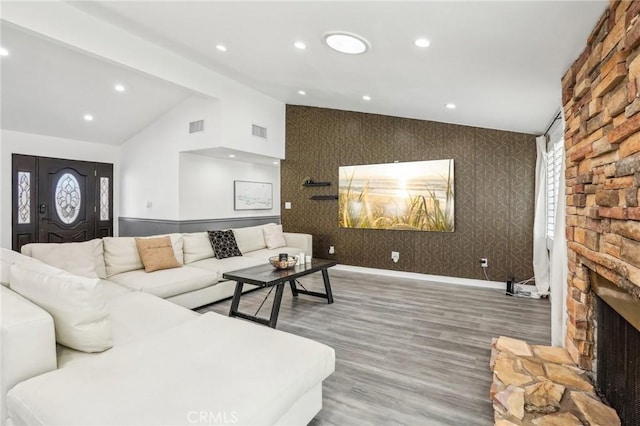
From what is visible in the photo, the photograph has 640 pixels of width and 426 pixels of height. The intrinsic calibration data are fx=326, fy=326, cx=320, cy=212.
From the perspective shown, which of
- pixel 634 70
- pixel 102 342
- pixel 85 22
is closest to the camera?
pixel 634 70

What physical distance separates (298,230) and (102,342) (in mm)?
4803

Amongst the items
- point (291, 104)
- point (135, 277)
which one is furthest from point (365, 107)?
point (135, 277)

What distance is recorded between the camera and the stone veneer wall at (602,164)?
51.0 inches

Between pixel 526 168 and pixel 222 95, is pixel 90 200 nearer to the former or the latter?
pixel 222 95

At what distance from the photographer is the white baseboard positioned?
4715 mm

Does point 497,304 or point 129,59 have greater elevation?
point 129,59

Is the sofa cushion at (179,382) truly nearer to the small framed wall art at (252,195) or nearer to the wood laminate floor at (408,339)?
the wood laminate floor at (408,339)

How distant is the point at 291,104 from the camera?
21.1 ft

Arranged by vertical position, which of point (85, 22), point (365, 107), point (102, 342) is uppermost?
point (85, 22)

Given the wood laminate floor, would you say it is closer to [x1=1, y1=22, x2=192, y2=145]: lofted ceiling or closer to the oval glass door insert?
[x1=1, y1=22, x2=192, y2=145]: lofted ceiling

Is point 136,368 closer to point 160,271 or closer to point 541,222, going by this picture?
point 160,271

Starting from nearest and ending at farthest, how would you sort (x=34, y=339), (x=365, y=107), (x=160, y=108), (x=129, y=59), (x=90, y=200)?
(x=34, y=339)
(x=129, y=59)
(x=365, y=107)
(x=160, y=108)
(x=90, y=200)

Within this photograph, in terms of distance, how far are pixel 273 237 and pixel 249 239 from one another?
455mm

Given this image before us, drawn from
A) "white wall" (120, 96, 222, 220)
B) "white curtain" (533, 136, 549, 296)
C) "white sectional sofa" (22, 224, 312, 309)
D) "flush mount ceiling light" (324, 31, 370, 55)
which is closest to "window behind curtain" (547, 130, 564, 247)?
"white curtain" (533, 136, 549, 296)
